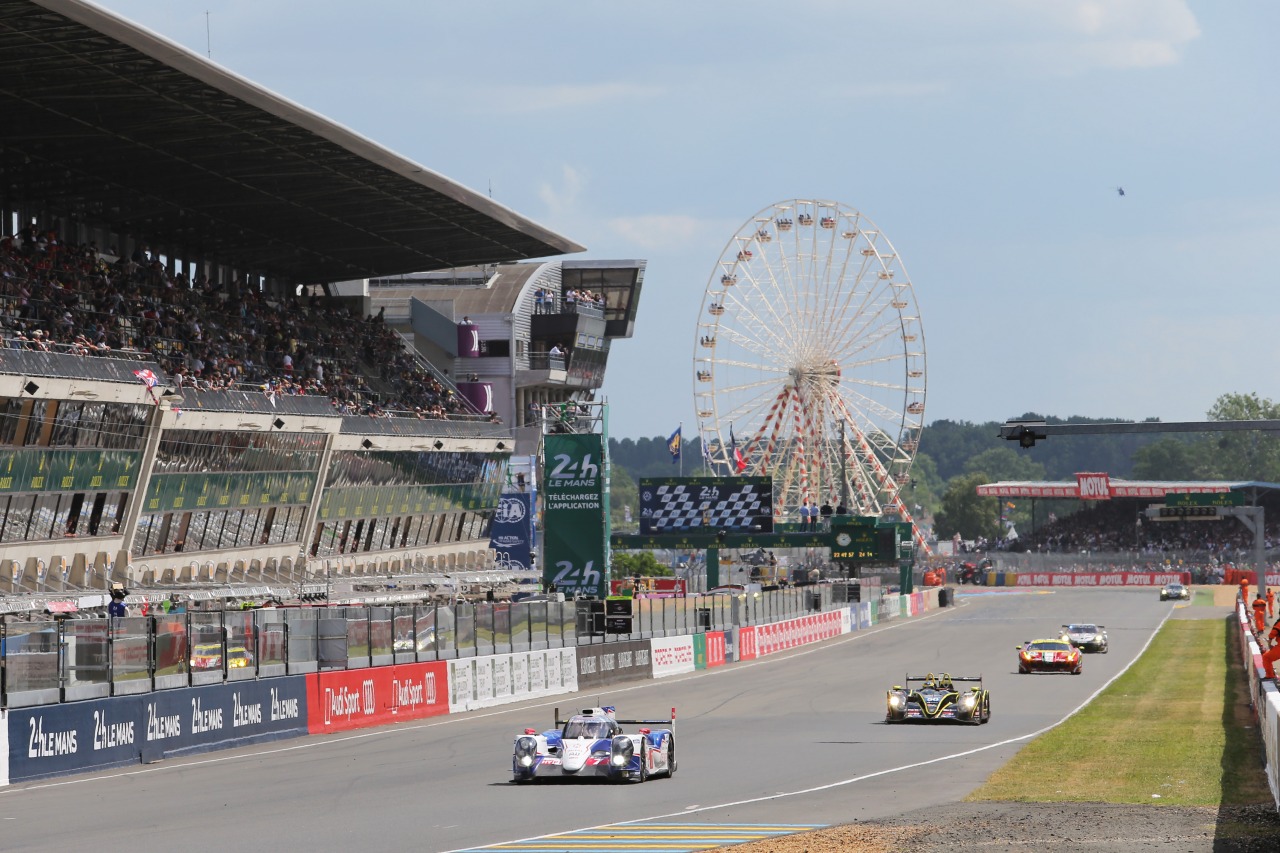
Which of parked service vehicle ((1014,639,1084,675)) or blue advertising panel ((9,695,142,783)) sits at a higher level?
blue advertising panel ((9,695,142,783))

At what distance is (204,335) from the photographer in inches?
2146

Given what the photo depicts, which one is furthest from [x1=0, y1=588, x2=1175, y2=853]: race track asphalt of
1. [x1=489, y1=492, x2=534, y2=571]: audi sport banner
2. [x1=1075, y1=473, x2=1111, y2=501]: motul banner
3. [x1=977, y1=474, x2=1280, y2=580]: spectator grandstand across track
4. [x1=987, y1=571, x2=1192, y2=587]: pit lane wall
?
[x1=1075, y1=473, x2=1111, y2=501]: motul banner

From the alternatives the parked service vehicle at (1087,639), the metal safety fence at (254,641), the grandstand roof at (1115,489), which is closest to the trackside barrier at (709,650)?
the metal safety fence at (254,641)

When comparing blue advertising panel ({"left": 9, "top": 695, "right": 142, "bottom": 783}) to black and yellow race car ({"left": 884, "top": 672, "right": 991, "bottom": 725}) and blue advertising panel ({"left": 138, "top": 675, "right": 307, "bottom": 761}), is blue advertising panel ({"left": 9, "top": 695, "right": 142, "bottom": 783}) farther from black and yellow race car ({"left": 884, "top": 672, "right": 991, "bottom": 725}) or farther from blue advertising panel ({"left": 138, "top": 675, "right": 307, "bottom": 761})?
black and yellow race car ({"left": 884, "top": 672, "right": 991, "bottom": 725})

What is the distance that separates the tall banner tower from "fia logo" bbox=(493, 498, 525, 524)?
34064 mm

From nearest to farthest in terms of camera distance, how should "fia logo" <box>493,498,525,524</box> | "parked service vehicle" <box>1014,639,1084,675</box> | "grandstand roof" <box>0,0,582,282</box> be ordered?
1. "grandstand roof" <box>0,0,582,282</box>
2. "parked service vehicle" <box>1014,639,1084,675</box>
3. "fia logo" <box>493,498,525,524</box>

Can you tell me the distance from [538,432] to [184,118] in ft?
172

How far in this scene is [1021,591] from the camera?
116 meters

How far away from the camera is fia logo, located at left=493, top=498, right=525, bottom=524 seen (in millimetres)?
83062

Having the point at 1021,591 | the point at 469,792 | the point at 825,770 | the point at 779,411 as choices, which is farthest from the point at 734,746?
the point at 1021,591

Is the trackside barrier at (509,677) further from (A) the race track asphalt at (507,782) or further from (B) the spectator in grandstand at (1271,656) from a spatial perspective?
(B) the spectator in grandstand at (1271,656)

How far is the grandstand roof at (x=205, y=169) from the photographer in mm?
41656

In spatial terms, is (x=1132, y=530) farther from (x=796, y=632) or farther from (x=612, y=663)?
(x=612, y=663)

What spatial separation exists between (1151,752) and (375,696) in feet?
48.3
